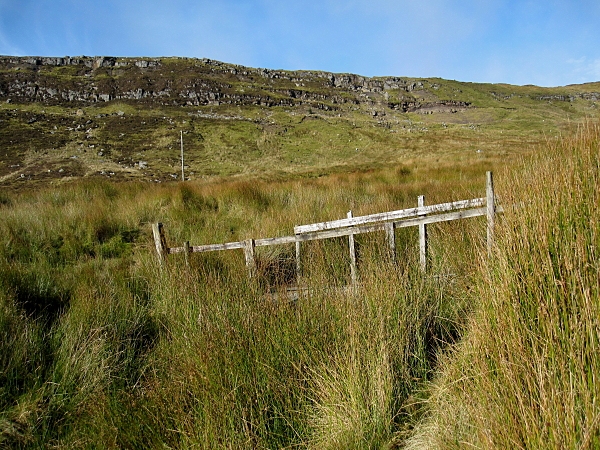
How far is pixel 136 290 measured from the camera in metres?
5.42

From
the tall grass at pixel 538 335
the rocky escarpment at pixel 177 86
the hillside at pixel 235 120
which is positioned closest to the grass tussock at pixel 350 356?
the tall grass at pixel 538 335

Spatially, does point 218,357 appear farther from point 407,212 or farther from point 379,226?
point 407,212

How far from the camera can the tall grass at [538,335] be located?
1662 millimetres

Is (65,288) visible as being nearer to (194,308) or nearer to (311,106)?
(194,308)

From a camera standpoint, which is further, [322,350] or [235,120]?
[235,120]

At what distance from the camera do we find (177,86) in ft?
233

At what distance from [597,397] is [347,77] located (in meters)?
111

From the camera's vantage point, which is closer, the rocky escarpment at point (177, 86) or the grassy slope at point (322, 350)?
the grassy slope at point (322, 350)

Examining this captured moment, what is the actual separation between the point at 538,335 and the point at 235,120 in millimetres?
56077

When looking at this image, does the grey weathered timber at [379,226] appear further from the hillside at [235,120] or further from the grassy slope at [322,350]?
the hillside at [235,120]

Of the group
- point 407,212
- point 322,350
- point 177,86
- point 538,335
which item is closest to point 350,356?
point 322,350

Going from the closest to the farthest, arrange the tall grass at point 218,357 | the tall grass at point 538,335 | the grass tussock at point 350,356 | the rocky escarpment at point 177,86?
the tall grass at point 538,335, the grass tussock at point 350,356, the tall grass at point 218,357, the rocky escarpment at point 177,86

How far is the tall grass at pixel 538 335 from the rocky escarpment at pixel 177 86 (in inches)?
2638

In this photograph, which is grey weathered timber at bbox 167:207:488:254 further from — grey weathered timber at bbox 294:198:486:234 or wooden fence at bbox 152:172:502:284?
grey weathered timber at bbox 294:198:486:234
